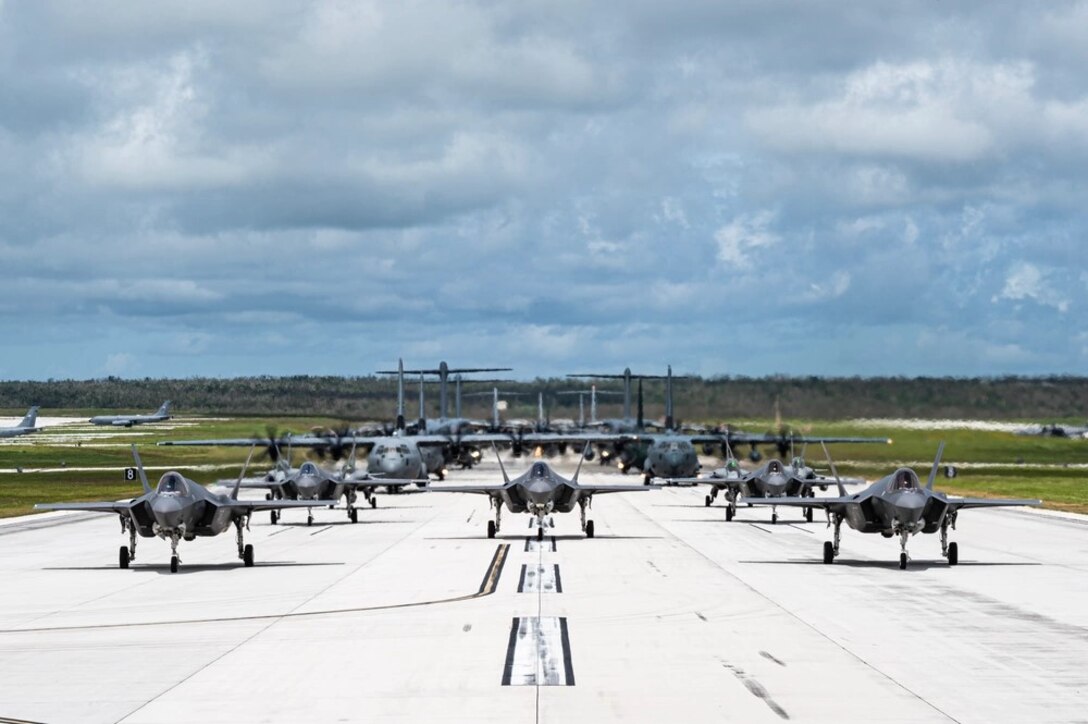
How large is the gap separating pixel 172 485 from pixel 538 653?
55.3 ft

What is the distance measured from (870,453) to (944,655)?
51.3 meters

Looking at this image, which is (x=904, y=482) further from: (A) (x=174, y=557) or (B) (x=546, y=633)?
(A) (x=174, y=557)

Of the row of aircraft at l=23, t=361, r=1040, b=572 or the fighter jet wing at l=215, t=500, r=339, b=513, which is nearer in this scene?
the row of aircraft at l=23, t=361, r=1040, b=572

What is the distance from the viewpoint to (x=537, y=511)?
44.5 metres

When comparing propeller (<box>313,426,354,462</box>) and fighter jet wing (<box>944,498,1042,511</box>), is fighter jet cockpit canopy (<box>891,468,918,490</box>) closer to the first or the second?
fighter jet wing (<box>944,498,1042,511</box>)

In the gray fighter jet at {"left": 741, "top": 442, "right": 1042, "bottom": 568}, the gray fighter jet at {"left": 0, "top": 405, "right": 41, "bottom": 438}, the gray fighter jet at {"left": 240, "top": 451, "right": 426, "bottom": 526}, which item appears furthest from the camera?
the gray fighter jet at {"left": 0, "top": 405, "right": 41, "bottom": 438}

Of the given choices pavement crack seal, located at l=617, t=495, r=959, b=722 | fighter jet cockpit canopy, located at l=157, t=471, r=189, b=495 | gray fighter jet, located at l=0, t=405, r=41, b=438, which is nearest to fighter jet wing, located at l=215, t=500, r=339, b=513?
fighter jet cockpit canopy, located at l=157, t=471, r=189, b=495

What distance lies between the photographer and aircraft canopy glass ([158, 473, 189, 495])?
35438mm

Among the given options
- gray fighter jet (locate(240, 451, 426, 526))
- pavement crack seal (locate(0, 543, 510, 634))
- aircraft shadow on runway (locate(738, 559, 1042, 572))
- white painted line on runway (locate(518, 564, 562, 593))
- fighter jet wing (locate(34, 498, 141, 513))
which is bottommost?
aircraft shadow on runway (locate(738, 559, 1042, 572))

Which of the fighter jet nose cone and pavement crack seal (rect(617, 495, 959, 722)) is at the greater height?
the fighter jet nose cone

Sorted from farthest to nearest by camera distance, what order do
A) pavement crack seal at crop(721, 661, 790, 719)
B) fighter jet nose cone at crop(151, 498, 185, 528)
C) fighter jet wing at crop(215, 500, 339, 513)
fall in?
fighter jet wing at crop(215, 500, 339, 513) < fighter jet nose cone at crop(151, 498, 185, 528) < pavement crack seal at crop(721, 661, 790, 719)

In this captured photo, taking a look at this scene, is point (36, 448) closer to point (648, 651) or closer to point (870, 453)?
point (870, 453)

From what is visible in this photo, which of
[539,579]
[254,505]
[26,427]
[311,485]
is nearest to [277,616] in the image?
[539,579]

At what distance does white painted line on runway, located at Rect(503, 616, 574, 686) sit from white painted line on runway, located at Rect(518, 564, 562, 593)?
4996 mm
